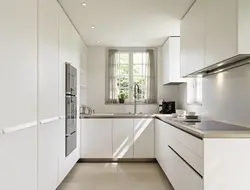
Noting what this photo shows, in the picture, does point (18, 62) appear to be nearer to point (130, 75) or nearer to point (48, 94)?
point (48, 94)

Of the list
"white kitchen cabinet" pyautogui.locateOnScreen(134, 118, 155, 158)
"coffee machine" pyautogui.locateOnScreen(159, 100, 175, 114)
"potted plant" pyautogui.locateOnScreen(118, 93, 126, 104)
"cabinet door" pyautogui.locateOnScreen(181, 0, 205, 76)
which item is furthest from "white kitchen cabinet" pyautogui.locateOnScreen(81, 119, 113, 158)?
"cabinet door" pyautogui.locateOnScreen(181, 0, 205, 76)

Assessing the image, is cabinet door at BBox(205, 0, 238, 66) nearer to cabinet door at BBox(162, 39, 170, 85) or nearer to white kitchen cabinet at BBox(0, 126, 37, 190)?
white kitchen cabinet at BBox(0, 126, 37, 190)

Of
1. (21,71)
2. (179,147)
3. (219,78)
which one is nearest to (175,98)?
(219,78)

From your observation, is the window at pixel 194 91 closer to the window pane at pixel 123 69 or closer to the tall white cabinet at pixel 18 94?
the window pane at pixel 123 69

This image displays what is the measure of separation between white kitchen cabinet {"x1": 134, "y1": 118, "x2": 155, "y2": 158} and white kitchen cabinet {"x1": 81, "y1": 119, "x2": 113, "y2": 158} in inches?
20.4

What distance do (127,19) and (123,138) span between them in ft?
8.12

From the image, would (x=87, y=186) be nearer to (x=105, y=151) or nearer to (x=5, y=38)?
(x=105, y=151)


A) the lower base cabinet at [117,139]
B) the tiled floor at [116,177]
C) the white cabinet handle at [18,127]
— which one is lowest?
the tiled floor at [116,177]

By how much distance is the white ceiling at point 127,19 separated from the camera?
4.20 metres

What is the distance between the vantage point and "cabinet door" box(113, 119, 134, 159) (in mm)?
6320

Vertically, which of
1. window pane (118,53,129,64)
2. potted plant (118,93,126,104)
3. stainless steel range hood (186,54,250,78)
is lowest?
potted plant (118,93,126,104)

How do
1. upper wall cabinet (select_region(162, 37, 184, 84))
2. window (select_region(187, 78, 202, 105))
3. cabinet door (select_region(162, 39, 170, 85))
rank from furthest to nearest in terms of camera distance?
1. cabinet door (select_region(162, 39, 170, 85))
2. upper wall cabinet (select_region(162, 37, 184, 84))
3. window (select_region(187, 78, 202, 105))

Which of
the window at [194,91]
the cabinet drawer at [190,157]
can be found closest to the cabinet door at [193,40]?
the window at [194,91]

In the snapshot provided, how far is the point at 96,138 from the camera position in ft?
20.7
